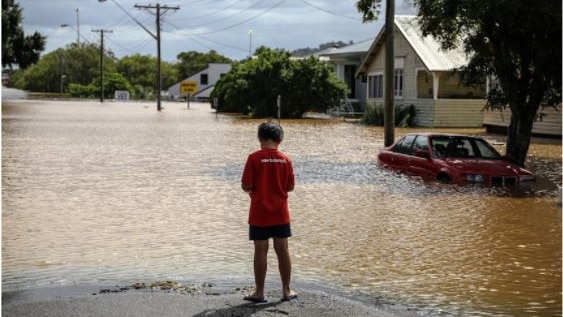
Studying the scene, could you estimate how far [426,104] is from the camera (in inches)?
1713

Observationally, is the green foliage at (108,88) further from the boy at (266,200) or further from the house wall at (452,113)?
the boy at (266,200)

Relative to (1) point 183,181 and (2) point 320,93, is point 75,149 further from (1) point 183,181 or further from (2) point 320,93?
(2) point 320,93

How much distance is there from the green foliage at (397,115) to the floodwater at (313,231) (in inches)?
866

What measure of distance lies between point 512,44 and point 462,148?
10.9 feet

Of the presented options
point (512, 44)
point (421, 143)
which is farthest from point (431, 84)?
point (421, 143)

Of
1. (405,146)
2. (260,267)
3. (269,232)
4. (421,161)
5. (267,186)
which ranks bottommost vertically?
(260,267)

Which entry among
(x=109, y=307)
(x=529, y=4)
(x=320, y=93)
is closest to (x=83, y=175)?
(x=529, y=4)

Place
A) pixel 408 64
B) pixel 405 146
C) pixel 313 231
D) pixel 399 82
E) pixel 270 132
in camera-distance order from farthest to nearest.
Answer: pixel 399 82 → pixel 408 64 → pixel 405 146 → pixel 313 231 → pixel 270 132

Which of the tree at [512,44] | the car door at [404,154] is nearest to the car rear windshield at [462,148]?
the car door at [404,154]

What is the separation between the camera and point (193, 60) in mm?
166250

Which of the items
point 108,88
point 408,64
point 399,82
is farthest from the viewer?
point 108,88

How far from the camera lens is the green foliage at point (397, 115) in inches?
1711

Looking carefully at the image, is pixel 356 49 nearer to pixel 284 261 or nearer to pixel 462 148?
pixel 462 148

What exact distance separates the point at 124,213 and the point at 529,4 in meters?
9.71
